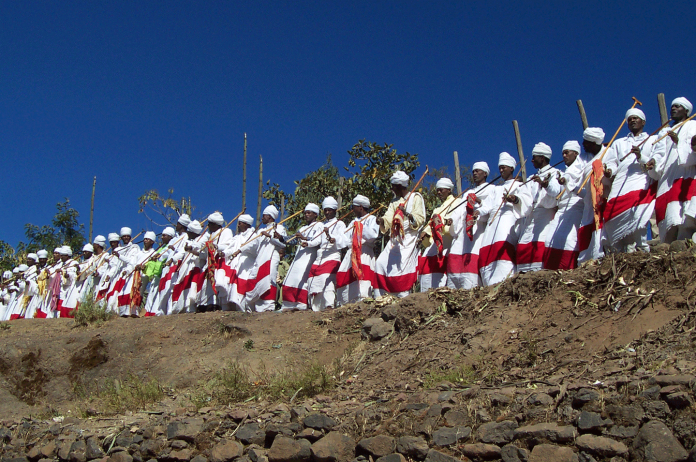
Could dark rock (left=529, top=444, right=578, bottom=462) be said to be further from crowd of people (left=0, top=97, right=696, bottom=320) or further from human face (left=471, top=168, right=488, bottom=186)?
human face (left=471, top=168, right=488, bottom=186)

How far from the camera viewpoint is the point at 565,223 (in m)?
8.27

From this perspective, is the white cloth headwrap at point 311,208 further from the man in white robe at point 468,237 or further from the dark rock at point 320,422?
the dark rock at point 320,422

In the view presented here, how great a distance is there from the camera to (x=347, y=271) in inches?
399

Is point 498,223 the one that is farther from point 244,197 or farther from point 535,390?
point 244,197

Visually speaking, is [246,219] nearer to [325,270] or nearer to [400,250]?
[325,270]

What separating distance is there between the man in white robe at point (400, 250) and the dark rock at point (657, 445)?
5365 mm

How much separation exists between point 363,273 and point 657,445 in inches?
245

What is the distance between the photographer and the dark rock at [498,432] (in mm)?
4551

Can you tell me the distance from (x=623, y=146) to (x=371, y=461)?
16.4ft

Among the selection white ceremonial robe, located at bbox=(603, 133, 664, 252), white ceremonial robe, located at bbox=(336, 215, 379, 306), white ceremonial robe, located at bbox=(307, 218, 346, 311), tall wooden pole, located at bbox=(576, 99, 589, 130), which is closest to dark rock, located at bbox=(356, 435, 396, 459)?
white ceremonial robe, located at bbox=(603, 133, 664, 252)

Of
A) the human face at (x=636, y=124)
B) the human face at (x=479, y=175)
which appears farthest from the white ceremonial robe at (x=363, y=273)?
the human face at (x=636, y=124)

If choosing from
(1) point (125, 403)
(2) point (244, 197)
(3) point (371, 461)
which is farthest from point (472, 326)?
(2) point (244, 197)

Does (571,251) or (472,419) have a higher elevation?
(571,251)

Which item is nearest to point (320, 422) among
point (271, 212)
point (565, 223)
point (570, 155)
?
point (565, 223)
